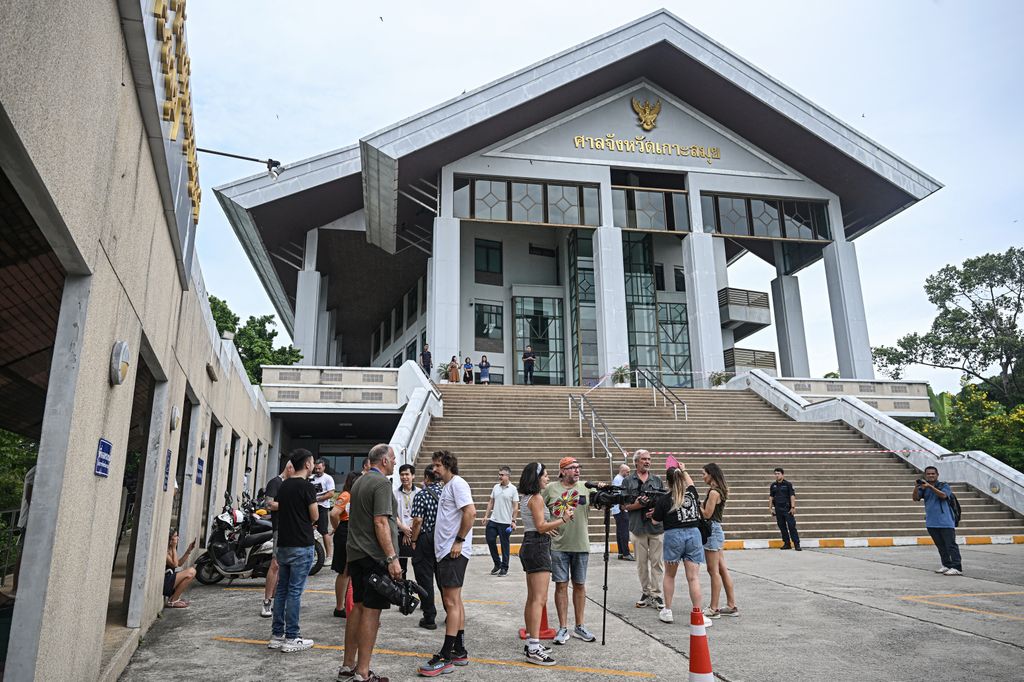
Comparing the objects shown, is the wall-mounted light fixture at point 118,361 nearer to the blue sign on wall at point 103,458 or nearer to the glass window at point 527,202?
the blue sign on wall at point 103,458

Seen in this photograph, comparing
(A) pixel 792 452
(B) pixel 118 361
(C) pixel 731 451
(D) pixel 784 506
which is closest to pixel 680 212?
(A) pixel 792 452

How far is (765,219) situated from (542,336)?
11619 millimetres

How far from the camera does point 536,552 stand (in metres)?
5.90

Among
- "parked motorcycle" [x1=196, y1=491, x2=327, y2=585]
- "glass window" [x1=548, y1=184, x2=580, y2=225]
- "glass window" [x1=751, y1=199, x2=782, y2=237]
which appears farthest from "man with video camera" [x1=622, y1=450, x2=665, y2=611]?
"glass window" [x1=751, y1=199, x2=782, y2=237]

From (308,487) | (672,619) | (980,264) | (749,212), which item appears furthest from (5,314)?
(980,264)

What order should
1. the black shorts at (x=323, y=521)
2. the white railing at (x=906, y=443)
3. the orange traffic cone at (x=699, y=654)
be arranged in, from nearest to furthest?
1. the orange traffic cone at (x=699, y=654)
2. the black shorts at (x=323, y=521)
3. the white railing at (x=906, y=443)

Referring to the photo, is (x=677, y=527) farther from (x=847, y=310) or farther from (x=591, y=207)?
(x=847, y=310)

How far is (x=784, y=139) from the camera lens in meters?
32.0

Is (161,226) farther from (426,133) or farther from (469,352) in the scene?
(469,352)

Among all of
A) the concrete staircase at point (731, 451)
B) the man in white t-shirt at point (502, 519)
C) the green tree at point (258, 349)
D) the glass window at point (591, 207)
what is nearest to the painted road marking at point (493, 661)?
the man in white t-shirt at point (502, 519)

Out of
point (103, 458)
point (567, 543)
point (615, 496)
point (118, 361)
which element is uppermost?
point (118, 361)

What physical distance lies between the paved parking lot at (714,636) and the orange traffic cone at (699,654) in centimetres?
106

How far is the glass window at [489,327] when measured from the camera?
112ft

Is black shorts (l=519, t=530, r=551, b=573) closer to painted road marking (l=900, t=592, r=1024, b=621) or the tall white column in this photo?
painted road marking (l=900, t=592, r=1024, b=621)
